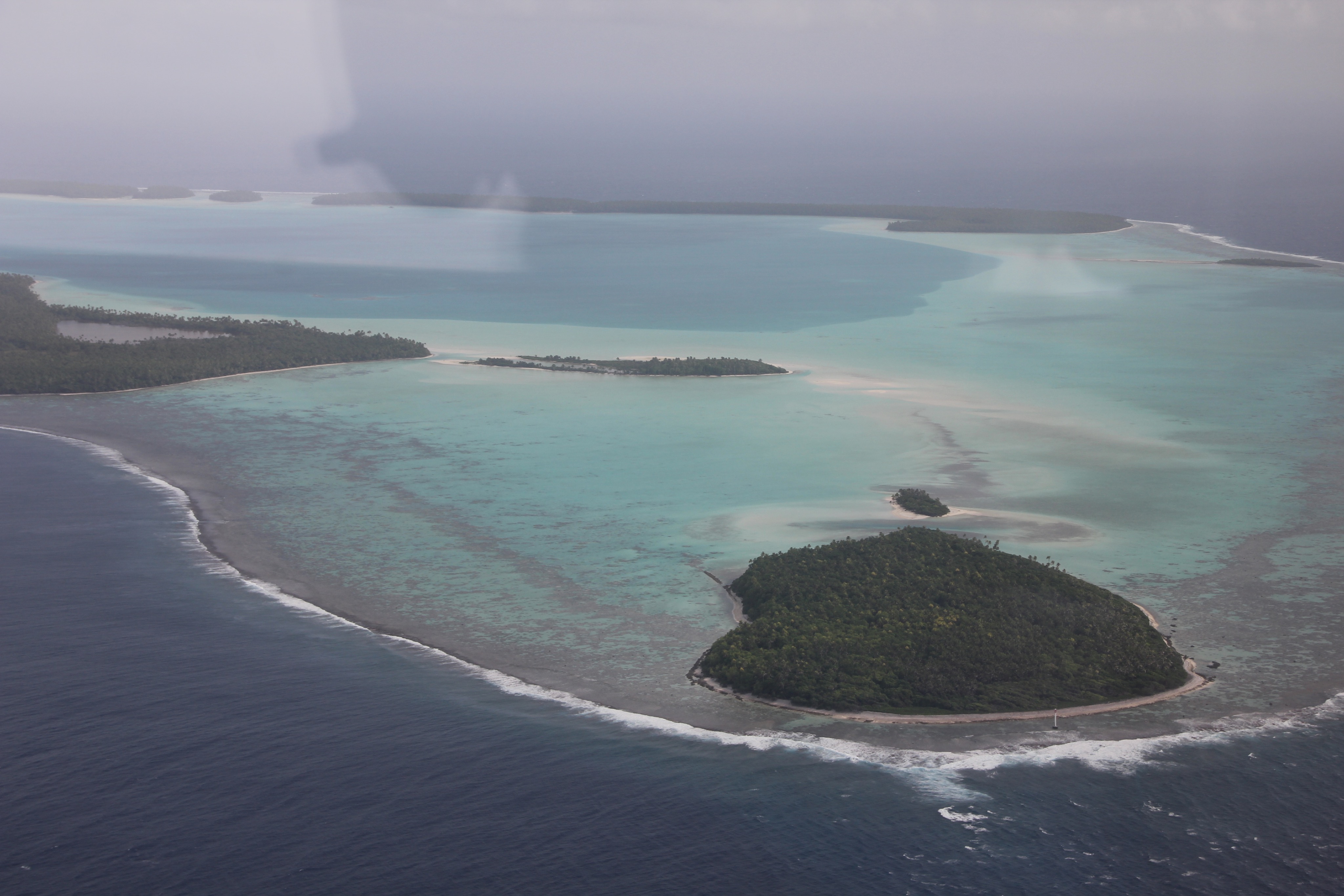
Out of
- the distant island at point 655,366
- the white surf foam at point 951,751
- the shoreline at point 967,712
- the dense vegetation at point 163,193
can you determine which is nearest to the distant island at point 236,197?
the dense vegetation at point 163,193

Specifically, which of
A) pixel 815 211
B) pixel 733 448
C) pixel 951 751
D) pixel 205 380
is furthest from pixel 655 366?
pixel 815 211

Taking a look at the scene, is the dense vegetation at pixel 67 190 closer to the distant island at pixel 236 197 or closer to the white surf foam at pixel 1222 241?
the distant island at pixel 236 197

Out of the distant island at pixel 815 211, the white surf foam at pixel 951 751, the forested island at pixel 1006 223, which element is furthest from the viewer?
the distant island at pixel 815 211

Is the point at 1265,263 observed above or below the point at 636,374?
above

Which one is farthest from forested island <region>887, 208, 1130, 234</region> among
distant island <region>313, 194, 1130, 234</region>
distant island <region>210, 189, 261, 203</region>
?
distant island <region>210, 189, 261, 203</region>

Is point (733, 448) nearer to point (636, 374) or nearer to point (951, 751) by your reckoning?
point (636, 374)

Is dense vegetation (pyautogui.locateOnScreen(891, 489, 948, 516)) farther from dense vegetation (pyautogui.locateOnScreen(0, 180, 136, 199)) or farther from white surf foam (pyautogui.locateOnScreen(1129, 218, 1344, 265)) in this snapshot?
dense vegetation (pyautogui.locateOnScreen(0, 180, 136, 199))

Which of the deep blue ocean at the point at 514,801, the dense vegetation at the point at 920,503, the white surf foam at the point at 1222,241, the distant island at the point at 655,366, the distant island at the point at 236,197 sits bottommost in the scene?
the deep blue ocean at the point at 514,801
